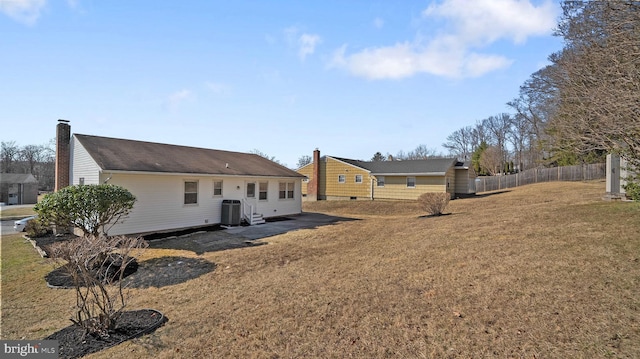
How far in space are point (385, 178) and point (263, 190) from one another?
13857mm

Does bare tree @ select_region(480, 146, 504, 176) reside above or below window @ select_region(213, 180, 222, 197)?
above

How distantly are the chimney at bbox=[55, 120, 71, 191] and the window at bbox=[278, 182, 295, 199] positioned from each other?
33.9 feet

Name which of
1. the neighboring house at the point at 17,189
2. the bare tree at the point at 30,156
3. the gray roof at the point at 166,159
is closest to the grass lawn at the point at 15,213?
the neighboring house at the point at 17,189

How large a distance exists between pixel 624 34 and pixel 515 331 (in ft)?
25.3

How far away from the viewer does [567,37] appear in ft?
33.8

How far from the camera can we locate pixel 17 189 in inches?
1567

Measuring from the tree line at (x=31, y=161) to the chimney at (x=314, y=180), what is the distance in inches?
1870

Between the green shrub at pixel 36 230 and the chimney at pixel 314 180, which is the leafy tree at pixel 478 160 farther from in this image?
the green shrub at pixel 36 230

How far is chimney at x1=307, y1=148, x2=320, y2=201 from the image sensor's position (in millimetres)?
30302

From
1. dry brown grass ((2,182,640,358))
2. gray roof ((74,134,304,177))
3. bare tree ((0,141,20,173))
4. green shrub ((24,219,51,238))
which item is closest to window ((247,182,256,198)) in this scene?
gray roof ((74,134,304,177))

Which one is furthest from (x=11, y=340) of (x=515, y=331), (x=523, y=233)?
(x=523, y=233)

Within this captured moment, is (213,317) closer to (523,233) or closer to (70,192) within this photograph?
(70,192)

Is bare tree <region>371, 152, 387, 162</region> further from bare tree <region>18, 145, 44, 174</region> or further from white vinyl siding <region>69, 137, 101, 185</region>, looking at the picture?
bare tree <region>18, 145, 44, 174</region>

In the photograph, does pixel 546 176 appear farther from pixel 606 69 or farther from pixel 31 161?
pixel 31 161
